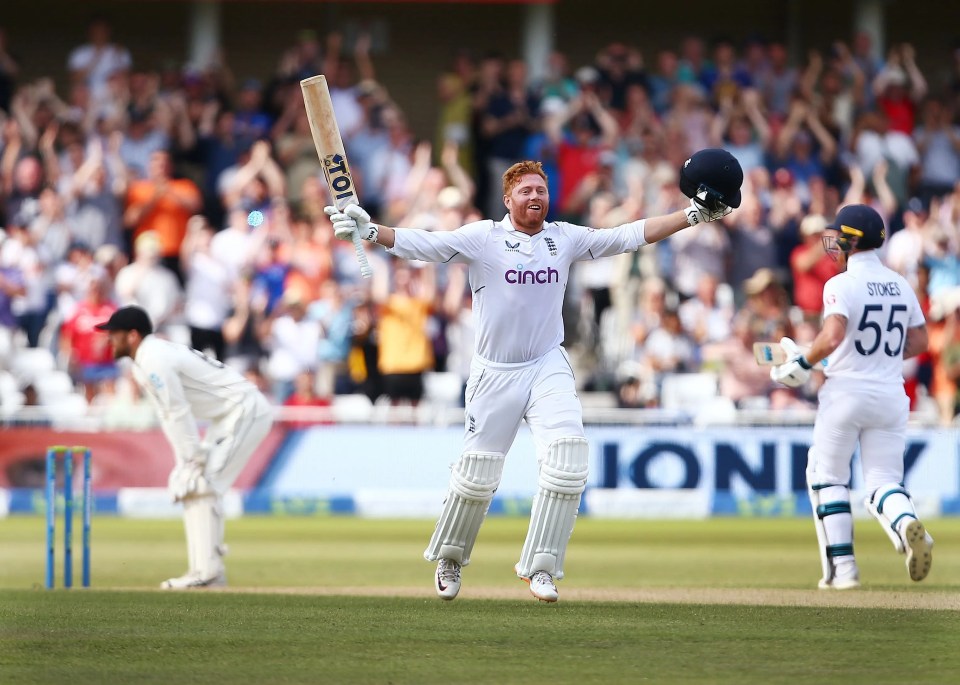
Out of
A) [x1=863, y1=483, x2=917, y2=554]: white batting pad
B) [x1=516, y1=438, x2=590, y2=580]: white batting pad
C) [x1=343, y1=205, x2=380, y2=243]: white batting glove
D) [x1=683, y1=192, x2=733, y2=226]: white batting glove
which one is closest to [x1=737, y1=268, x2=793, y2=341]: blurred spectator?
[x1=863, y1=483, x2=917, y2=554]: white batting pad

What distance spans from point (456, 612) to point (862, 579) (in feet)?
10.3

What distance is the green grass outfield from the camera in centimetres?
538

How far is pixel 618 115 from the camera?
1762cm

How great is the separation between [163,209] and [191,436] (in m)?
7.59

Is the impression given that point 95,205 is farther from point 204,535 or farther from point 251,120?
point 204,535

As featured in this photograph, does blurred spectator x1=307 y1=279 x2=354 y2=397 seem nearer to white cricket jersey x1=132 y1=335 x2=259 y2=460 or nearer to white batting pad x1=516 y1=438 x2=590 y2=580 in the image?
white cricket jersey x1=132 y1=335 x2=259 y2=460

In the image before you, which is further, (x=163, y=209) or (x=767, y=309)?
(x=163, y=209)

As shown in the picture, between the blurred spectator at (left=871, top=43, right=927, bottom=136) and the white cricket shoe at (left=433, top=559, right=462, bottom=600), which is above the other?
the blurred spectator at (left=871, top=43, right=927, bottom=136)

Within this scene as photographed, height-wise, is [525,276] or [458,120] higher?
[458,120]

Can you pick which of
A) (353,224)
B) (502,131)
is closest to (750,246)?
(502,131)

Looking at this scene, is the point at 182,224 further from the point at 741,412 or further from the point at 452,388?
the point at 741,412

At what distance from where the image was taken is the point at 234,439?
927 centimetres

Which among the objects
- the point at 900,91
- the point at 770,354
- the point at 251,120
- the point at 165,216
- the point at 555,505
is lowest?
the point at 555,505

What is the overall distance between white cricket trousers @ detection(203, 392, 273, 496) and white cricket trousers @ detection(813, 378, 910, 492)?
3065mm
